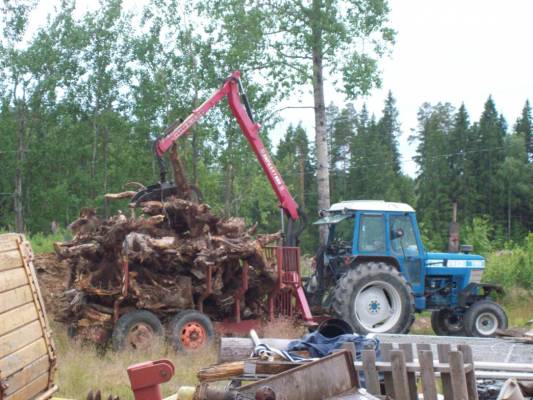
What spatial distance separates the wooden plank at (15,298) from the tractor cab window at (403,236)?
854cm

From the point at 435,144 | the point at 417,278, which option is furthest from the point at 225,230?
the point at 435,144

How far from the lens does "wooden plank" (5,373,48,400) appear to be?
214 inches

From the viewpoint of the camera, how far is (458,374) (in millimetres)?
6070

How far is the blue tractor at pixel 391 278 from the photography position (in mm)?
13227

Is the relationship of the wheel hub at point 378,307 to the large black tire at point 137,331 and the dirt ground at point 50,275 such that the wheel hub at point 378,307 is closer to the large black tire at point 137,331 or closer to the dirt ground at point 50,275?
the large black tire at point 137,331

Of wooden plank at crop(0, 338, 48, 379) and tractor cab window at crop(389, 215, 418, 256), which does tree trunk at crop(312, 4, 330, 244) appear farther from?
wooden plank at crop(0, 338, 48, 379)

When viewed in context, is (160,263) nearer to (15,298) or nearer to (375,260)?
(375,260)

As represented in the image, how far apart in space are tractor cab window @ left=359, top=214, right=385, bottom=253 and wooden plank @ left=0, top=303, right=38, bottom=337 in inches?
325

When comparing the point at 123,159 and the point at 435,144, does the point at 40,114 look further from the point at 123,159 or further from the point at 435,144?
the point at 435,144

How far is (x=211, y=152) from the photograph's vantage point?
27109 millimetres

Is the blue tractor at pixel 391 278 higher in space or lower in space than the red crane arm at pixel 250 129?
lower

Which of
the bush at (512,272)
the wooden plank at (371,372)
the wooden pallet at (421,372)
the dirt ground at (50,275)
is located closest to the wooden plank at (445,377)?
the wooden pallet at (421,372)

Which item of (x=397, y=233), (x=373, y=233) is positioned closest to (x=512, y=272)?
(x=397, y=233)

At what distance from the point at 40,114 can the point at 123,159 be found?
3.92 m
